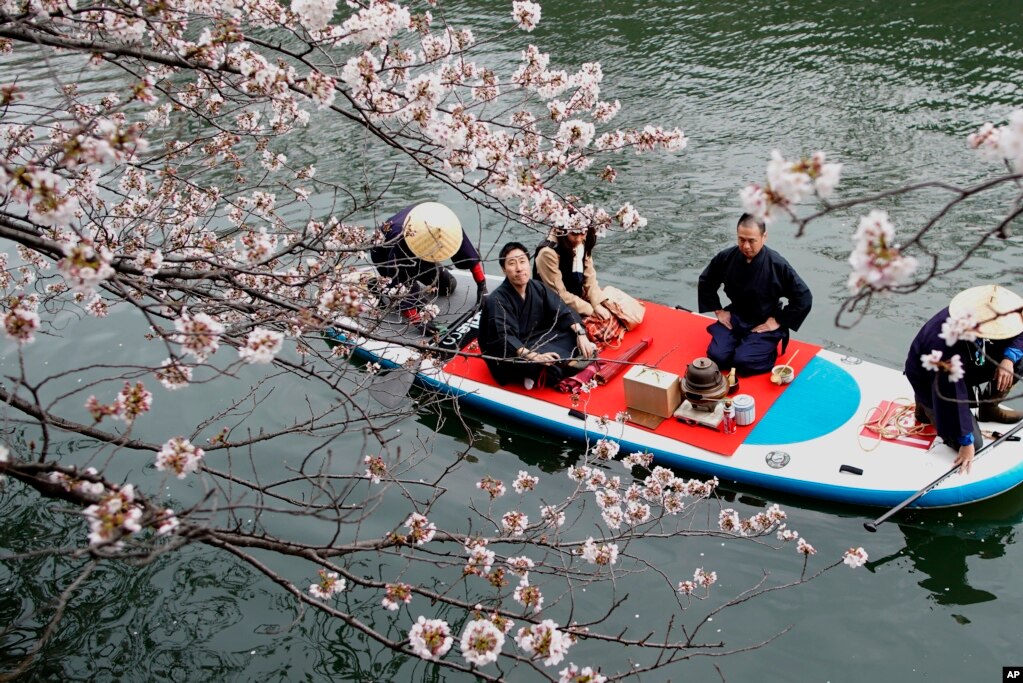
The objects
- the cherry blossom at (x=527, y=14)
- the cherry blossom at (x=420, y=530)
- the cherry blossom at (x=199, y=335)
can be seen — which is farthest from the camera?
the cherry blossom at (x=527, y=14)

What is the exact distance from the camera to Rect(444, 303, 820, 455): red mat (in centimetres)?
699

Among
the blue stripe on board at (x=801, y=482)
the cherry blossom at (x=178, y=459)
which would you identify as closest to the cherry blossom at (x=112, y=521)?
the cherry blossom at (x=178, y=459)

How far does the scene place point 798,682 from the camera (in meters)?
5.40

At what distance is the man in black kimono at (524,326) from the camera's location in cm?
768

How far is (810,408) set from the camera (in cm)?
707

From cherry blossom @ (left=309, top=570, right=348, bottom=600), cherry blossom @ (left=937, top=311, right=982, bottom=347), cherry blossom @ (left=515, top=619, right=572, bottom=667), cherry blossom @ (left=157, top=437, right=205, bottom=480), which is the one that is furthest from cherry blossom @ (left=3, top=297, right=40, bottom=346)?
cherry blossom @ (left=937, top=311, right=982, bottom=347)

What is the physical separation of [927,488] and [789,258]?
3.97 m

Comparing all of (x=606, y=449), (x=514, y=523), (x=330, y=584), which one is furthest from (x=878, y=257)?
(x=606, y=449)

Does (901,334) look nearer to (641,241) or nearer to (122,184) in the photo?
(641,241)

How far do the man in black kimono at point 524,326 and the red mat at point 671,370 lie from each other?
175 millimetres

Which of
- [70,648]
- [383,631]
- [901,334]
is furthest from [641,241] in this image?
[70,648]

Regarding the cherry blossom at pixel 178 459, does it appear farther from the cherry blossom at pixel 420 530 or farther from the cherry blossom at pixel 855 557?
the cherry blossom at pixel 855 557

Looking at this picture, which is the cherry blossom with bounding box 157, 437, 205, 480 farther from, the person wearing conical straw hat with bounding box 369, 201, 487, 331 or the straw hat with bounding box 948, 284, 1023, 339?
the straw hat with bounding box 948, 284, 1023, 339

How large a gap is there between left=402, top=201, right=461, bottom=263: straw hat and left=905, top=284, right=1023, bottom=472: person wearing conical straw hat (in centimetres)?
399
